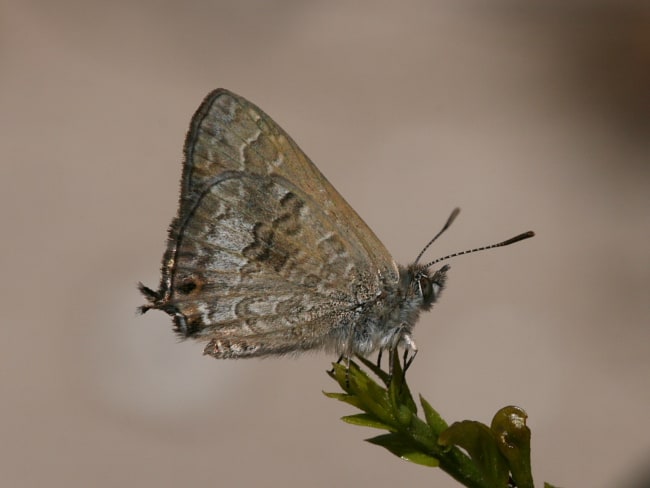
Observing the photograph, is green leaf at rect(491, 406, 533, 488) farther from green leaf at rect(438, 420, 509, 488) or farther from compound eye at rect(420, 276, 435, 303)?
compound eye at rect(420, 276, 435, 303)

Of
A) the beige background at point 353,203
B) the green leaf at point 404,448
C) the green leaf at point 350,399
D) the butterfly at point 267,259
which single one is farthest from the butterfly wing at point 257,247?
the beige background at point 353,203

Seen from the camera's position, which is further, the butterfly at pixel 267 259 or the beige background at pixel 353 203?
the beige background at pixel 353 203

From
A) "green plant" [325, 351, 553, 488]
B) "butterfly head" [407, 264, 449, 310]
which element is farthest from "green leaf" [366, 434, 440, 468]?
Result: "butterfly head" [407, 264, 449, 310]

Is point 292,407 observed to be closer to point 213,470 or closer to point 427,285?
point 213,470

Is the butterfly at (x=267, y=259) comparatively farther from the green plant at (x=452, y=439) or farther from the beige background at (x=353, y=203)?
the beige background at (x=353, y=203)

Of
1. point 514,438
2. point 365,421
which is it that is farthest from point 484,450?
point 365,421

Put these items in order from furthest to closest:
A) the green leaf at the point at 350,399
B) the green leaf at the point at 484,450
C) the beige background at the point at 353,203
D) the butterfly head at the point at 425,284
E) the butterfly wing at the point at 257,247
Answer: the beige background at the point at 353,203, the butterfly head at the point at 425,284, the butterfly wing at the point at 257,247, the green leaf at the point at 350,399, the green leaf at the point at 484,450
